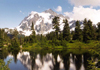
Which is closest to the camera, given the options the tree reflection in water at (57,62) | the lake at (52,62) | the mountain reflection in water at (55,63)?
the mountain reflection in water at (55,63)

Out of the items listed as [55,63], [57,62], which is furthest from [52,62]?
[55,63]

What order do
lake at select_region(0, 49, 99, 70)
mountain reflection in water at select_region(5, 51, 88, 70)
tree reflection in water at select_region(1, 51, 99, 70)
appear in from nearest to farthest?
1. mountain reflection in water at select_region(5, 51, 88, 70)
2. tree reflection in water at select_region(1, 51, 99, 70)
3. lake at select_region(0, 49, 99, 70)

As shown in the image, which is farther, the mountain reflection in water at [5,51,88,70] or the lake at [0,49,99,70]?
the lake at [0,49,99,70]

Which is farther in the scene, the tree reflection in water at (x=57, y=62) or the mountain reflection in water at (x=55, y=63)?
the tree reflection in water at (x=57, y=62)

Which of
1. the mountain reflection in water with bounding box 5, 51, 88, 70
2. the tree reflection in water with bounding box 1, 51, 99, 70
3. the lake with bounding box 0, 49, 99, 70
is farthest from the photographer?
the lake with bounding box 0, 49, 99, 70

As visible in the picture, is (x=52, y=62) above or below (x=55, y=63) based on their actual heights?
below

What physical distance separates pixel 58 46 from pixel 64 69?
213ft

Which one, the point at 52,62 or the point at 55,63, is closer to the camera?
the point at 55,63

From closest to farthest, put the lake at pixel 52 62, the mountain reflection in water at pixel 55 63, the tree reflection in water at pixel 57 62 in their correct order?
the mountain reflection in water at pixel 55 63 → the tree reflection in water at pixel 57 62 → the lake at pixel 52 62

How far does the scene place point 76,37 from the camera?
3679 inches

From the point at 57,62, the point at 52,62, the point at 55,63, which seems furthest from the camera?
the point at 52,62

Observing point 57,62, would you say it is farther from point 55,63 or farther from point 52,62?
point 52,62

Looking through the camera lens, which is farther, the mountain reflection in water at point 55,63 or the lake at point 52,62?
the lake at point 52,62

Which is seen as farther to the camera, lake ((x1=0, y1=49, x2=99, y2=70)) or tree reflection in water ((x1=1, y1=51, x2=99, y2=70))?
lake ((x1=0, y1=49, x2=99, y2=70))
